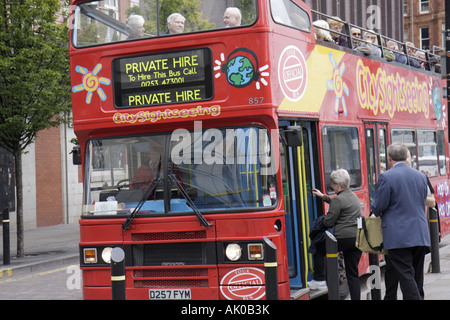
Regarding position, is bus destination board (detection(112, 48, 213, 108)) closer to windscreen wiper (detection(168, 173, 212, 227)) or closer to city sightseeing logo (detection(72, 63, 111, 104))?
city sightseeing logo (detection(72, 63, 111, 104))

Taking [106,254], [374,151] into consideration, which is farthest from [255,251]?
[374,151]

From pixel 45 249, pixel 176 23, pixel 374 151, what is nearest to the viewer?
pixel 176 23

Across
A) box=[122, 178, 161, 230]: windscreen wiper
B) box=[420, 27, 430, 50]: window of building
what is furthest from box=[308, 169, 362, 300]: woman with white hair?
box=[420, 27, 430, 50]: window of building

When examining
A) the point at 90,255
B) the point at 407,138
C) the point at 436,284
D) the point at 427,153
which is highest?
the point at 407,138

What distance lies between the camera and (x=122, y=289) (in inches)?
265

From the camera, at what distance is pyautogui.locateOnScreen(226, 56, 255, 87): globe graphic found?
25.2ft

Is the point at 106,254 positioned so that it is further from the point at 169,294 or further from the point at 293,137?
the point at 293,137

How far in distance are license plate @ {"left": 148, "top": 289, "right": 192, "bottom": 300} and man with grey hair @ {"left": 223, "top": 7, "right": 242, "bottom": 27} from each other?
274 centimetres

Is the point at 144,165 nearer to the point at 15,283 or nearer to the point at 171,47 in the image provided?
the point at 171,47

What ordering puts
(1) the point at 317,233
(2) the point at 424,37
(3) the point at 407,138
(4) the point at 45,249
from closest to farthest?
1. (1) the point at 317,233
2. (3) the point at 407,138
3. (4) the point at 45,249
4. (2) the point at 424,37

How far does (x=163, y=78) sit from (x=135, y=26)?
2.38 ft

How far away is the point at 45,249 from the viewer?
57.1ft

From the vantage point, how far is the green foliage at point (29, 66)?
586 inches
